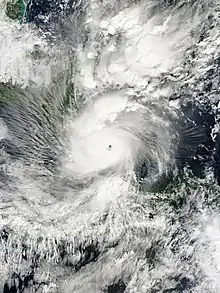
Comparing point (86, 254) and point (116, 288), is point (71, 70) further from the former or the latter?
point (116, 288)

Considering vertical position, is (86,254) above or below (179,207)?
below

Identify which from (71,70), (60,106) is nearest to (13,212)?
(60,106)

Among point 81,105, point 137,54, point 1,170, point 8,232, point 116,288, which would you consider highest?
point 137,54

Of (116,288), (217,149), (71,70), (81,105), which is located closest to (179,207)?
(217,149)

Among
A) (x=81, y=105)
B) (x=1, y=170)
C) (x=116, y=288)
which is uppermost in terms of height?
(x=81, y=105)

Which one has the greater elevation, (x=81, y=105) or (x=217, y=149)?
(x=81, y=105)

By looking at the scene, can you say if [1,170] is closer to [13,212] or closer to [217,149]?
[13,212]
